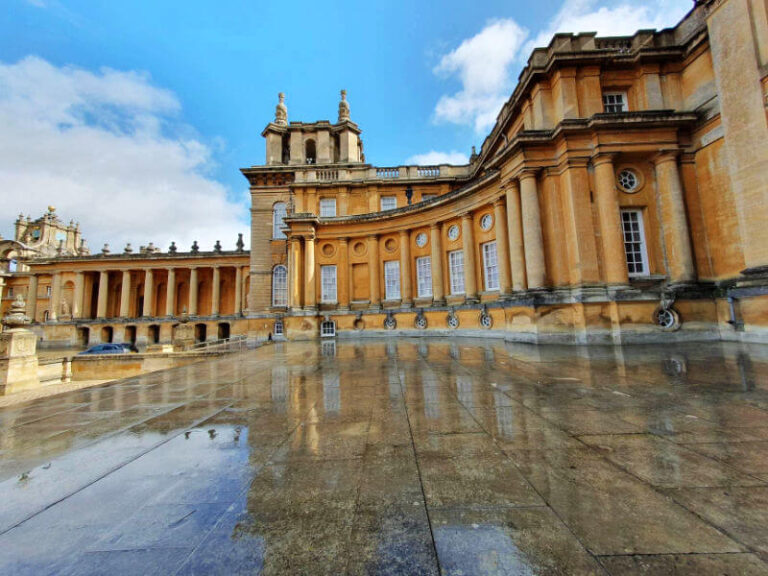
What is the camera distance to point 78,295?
128ft

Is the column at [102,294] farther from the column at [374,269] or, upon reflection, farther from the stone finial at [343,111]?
the column at [374,269]

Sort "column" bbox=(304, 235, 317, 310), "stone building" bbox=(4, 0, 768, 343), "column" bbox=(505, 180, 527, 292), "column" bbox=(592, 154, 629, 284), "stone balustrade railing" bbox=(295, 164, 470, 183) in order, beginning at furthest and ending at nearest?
"stone balustrade railing" bbox=(295, 164, 470, 183), "column" bbox=(304, 235, 317, 310), "column" bbox=(505, 180, 527, 292), "column" bbox=(592, 154, 629, 284), "stone building" bbox=(4, 0, 768, 343)

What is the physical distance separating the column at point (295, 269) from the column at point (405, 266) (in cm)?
683

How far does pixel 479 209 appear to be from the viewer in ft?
51.9

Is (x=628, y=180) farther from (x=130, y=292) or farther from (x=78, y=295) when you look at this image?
(x=78, y=295)

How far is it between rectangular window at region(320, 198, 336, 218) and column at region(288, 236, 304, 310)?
4396 millimetres

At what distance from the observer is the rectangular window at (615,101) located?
45.7 ft

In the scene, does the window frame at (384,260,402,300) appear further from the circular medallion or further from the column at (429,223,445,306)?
the column at (429,223,445,306)

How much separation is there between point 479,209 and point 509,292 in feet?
14.8

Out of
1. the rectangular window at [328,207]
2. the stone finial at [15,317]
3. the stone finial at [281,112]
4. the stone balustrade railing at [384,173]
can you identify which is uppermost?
the stone finial at [281,112]

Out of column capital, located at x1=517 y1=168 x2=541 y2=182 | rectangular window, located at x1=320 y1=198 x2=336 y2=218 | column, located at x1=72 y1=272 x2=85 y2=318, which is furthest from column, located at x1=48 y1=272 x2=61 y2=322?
column capital, located at x1=517 y1=168 x2=541 y2=182

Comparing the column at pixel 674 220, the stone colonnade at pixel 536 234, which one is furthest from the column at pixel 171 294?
the column at pixel 674 220

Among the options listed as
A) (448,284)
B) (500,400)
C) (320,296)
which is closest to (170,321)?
(320,296)

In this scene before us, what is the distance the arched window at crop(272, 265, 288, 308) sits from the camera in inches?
1072
